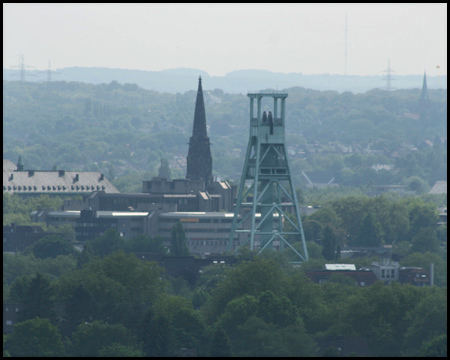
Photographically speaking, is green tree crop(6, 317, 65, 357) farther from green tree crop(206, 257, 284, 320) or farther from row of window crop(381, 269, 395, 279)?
row of window crop(381, 269, 395, 279)

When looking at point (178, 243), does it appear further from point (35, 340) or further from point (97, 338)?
point (35, 340)

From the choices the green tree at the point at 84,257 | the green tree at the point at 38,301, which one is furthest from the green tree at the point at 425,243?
the green tree at the point at 38,301

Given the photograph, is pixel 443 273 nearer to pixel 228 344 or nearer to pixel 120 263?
pixel 120 263

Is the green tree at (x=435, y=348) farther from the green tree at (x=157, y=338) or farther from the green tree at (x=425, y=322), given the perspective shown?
the green tree at (x=157, y=338)

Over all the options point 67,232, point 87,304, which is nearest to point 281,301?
point 87,304

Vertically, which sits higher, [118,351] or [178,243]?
[178,243]

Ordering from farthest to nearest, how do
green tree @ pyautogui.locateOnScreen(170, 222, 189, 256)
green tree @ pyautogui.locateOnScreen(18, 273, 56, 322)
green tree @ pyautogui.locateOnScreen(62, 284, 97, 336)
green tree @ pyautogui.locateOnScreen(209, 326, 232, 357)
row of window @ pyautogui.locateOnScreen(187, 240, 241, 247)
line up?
row of window @ pyautogui.locateOnScreen(187, 240, 241, 247), green tree @ pyautogui.locateOnScreen(170, 222, 189, 256), green tree @ pyautogui.locateOnScreen(18, 273, 56, 322), green tree @ pyautogui.locateOnScreen(62, 284, 97, 336), green tree @ pyautogui.locateOnScreen(209, 326, 232, 357)

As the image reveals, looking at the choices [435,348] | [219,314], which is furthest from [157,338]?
[435,348]

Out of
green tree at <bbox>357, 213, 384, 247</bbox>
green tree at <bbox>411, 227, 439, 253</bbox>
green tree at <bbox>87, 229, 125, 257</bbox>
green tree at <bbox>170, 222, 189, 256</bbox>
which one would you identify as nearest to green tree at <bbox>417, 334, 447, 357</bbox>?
green tree at <bbox>170, 222, 189, 256</bbox>

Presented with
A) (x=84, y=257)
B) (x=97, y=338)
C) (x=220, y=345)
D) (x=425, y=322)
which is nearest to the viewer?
(x=220, y=345)

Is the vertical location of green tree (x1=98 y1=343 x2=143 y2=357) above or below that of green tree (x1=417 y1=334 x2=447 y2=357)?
below
